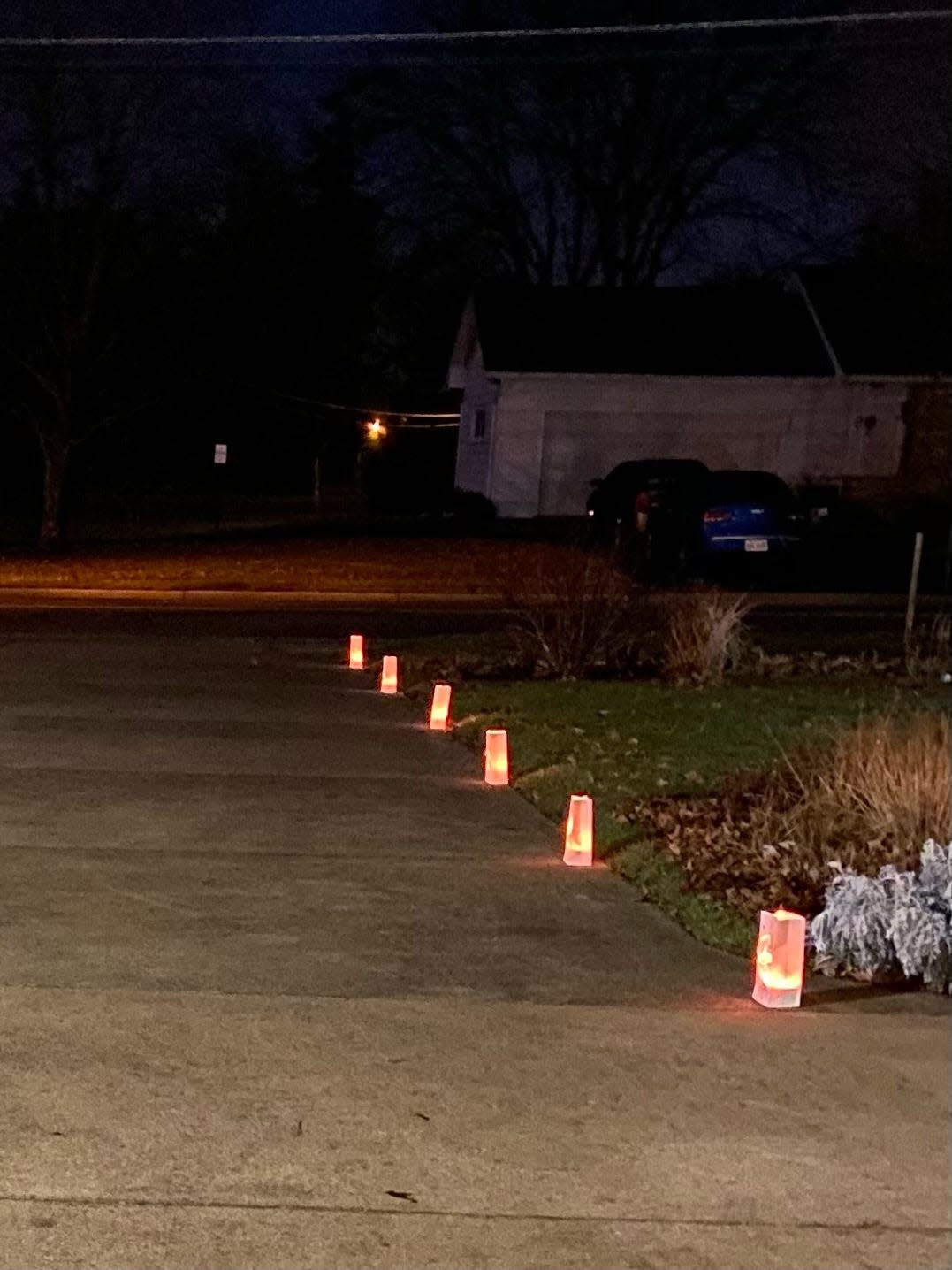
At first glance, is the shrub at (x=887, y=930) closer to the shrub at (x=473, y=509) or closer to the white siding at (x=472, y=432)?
the shrub at (x=473, y=509)

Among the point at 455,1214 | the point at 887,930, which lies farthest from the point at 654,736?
the point at 455,1214

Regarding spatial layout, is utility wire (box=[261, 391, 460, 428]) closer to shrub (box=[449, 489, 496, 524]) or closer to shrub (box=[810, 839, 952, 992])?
shrub (box=[449, 489, 496, 524])

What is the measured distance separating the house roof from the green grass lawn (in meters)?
21.3

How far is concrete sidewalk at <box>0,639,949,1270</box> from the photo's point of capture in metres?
4.62

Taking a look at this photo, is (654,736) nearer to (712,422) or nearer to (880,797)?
(880,797)

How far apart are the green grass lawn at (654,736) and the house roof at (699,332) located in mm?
21265

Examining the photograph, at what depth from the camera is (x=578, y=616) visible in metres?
15.5

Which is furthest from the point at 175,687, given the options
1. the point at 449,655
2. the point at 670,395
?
the point at 670,395

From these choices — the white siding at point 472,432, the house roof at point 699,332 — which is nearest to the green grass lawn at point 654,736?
the house roof at point 699,332

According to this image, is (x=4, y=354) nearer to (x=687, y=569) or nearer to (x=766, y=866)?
(x=687, y=569)

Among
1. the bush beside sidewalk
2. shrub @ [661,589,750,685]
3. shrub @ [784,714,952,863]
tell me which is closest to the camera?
the bush beside sidewalk

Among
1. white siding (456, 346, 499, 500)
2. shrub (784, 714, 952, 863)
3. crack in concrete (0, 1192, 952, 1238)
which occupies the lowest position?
crack in concrete (0, 1192, 952, 1238)

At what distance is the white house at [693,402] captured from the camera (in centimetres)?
3581

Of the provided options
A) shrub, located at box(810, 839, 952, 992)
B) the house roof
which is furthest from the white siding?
shrub, located at box(810, 839, 952, 992)
